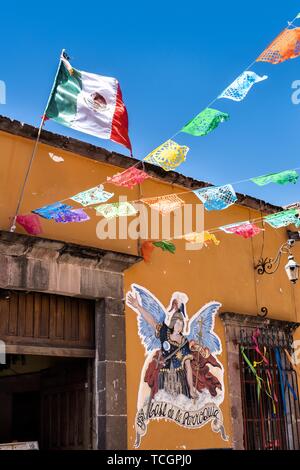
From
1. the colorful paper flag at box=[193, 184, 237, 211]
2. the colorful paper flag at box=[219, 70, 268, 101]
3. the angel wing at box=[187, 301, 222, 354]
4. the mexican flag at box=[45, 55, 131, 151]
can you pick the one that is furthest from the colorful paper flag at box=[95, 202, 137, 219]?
the angel wing at box=[187, 301, 222, 354]

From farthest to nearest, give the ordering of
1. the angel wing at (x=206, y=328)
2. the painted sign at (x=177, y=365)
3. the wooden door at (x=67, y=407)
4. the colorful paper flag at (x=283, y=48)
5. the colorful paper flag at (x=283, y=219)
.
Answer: the angel wing at (x=206, y=328), the colorful paper flag at (x=283, y=219), the painted sign at (x=177, y=365), the wooden door at (x=67, y=407), the colorful paper flag at (x=283, y=48)

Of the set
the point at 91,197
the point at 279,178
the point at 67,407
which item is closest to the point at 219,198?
the point at 279,178

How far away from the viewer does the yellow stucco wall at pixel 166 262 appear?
6.73 m

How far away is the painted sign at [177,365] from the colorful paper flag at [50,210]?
1.56 m

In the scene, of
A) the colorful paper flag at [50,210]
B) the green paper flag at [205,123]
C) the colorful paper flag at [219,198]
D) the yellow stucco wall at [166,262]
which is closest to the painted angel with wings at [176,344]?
the yellow stucco wall at [166,262]

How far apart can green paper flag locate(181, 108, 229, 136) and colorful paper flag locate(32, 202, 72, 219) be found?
4.78ft

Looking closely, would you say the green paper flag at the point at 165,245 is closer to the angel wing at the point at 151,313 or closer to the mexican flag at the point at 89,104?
the angel wing at the point at 151,313

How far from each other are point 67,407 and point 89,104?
351 cm

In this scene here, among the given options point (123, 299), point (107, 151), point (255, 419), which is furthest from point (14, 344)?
point (255, 419)

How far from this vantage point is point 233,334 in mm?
8500

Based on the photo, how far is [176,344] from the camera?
25.2ft

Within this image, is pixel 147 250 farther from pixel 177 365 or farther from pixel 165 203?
pixel 177 365

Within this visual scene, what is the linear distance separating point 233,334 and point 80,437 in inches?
102

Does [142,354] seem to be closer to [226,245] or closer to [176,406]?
[176,406]
